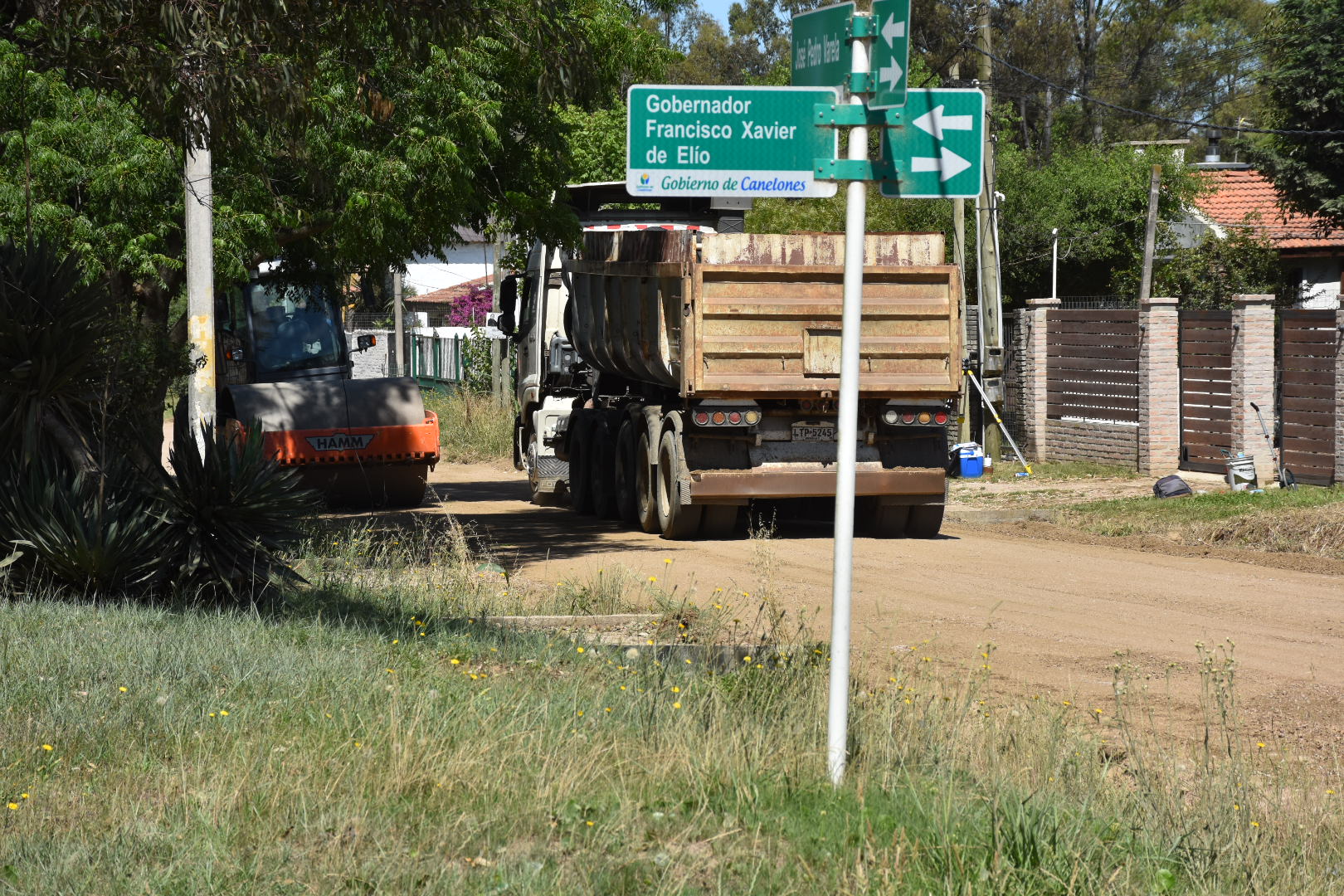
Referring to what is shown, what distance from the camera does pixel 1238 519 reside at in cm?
1480

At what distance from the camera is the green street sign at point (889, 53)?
5.20 m

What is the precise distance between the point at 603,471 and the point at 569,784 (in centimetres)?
1279

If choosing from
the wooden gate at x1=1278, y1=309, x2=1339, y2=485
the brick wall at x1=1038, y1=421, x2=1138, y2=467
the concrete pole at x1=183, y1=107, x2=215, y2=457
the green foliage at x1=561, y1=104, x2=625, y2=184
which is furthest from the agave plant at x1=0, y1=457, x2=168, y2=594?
the green foliage at x1=561, y1=104, x2=625, y2=184

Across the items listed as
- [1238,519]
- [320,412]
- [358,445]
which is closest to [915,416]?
[1238,519]

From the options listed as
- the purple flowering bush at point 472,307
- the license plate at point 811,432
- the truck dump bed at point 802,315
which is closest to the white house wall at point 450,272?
the purple flowering bush at point 472,307

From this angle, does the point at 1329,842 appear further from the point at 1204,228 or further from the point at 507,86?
the point at 1204,228

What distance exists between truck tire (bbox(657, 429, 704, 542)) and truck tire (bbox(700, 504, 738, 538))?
0.06 meters

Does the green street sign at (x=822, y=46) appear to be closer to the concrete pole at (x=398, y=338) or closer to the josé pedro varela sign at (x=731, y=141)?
the josé pedro varela sign at (x=731, y=141)

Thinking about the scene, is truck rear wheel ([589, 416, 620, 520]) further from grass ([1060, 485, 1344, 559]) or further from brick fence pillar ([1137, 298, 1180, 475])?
brick fence pillar ([1137, 298, 1180, 475])

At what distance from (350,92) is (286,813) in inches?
422

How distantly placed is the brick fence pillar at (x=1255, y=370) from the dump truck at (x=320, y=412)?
982 cm

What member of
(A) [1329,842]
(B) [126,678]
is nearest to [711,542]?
(B) [126,678]

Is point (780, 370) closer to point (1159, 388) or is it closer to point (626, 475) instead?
point (626, 475)

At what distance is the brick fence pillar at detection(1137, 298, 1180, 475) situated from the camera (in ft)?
67.1
